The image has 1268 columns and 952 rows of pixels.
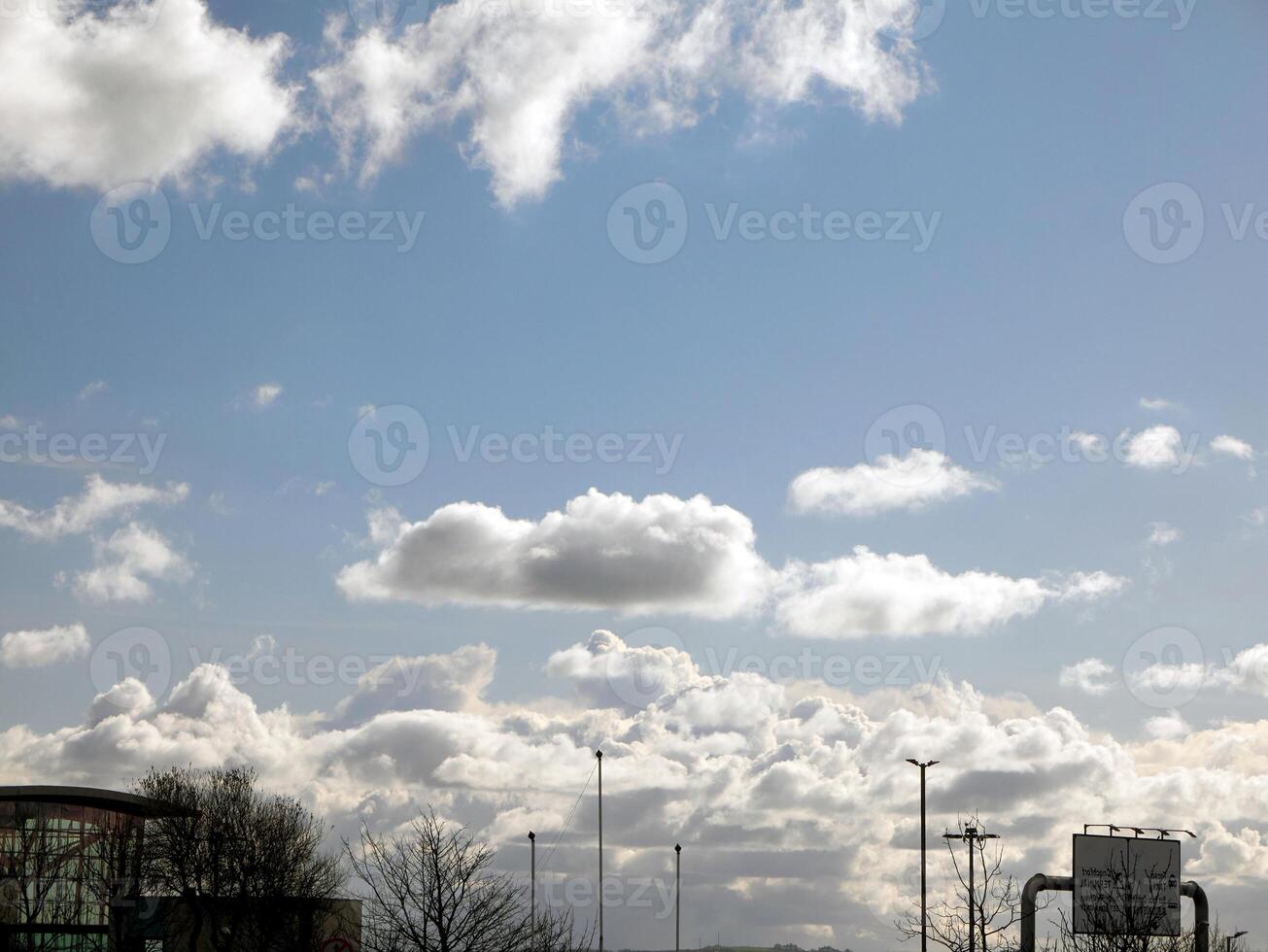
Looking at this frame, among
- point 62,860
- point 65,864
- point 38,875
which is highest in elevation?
point 62,860

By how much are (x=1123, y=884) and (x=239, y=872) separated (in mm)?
37938

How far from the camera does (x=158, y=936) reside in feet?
218

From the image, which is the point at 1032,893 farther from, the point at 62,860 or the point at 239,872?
the point at 62,860

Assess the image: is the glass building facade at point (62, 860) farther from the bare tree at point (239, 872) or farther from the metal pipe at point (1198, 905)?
the metal pipe at point (1198, 905)

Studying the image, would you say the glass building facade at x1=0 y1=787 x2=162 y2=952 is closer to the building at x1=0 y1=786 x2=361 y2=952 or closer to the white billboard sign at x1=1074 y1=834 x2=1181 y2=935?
the building at x1=0 y1=786 x2=361 y2=952

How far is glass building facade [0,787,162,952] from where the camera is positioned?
75312mm

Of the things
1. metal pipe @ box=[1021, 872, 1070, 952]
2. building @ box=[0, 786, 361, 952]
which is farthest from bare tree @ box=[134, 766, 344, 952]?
metal pipe @ box=[1021, 872, 1070, 952]

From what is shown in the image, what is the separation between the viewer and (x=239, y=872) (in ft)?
207

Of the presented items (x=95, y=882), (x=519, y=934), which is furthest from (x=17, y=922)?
(x=519, y=934)

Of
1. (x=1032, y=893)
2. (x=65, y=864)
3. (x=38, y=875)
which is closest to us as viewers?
(x=1032, y=893)

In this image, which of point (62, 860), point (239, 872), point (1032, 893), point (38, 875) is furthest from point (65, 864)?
point (1032, 893)

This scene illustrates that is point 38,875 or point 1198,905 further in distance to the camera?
point 38,875

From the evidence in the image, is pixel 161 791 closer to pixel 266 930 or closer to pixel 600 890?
pixel 266 930

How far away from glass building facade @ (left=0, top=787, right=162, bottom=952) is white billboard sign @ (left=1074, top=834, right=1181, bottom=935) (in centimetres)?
4953
